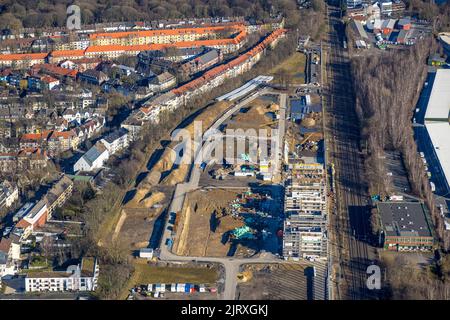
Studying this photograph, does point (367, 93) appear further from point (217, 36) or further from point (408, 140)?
point (217, 36)

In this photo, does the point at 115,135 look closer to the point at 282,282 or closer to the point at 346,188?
the point at 346,188

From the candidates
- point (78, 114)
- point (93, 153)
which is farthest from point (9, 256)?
point (78, 114)

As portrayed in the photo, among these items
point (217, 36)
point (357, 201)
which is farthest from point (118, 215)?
point (217, 36)

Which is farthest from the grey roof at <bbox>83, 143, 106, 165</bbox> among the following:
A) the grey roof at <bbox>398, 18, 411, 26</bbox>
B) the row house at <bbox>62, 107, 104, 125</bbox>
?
the grey roof at <bbox>398, 18, 411, 26</bbox>
